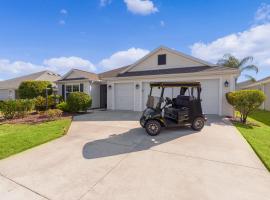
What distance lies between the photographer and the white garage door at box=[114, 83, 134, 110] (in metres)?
13.1

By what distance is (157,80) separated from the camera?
1192 centimetres

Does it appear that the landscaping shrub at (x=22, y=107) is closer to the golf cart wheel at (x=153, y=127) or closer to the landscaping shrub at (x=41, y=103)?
the landscaping shrub at (x=41, y=103)

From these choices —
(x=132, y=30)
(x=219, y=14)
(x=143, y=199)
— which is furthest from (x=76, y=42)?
(x=143, y=199)

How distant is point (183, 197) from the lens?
2.54 meters

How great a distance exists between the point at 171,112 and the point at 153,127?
1.07 metres

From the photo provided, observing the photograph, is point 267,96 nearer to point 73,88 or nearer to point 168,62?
point 168,62

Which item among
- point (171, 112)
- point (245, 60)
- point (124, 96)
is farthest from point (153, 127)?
point (245, 60)

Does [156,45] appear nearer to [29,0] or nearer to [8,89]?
[29,0]

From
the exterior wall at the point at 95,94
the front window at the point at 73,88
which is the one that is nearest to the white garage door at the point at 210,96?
the exterior wall at the point at 95,94

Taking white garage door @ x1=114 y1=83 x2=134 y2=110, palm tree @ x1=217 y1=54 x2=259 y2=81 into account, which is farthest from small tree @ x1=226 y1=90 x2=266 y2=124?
palm tree @ x1=217 y1=54 x2=259 y2=81

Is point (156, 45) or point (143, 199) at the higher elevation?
point (156, 45)

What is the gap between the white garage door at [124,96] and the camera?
13.1 meters

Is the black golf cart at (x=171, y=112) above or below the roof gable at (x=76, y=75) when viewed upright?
below

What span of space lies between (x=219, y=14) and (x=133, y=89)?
7450 mm
